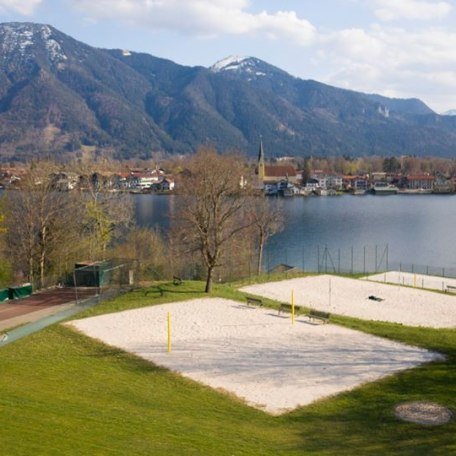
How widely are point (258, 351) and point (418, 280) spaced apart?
25.5 metres

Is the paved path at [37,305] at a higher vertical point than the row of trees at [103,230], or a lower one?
lower

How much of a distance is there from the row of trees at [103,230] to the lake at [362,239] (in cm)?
1034

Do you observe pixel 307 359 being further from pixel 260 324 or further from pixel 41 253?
pixel 41 253

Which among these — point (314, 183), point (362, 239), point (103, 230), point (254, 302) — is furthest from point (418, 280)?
point (314, 183)

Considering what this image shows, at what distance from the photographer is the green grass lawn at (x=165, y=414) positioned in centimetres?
1070

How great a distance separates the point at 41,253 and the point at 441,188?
155 meters

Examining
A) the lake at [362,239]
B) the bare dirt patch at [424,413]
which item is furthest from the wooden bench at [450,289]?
the bare dirt patch at [424,413]

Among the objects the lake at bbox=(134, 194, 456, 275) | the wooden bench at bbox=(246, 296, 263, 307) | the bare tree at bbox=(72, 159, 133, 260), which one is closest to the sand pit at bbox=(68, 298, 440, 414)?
the wooden bench at bbox=(246, 296, 263, 307)

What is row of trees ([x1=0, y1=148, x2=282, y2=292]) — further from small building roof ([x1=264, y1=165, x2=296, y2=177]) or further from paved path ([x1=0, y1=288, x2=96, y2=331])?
small building roof ([x1=264, y1=165, x2=296, y2=177])

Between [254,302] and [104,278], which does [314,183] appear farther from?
[254,302]

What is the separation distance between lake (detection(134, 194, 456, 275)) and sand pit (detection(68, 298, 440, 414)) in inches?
983

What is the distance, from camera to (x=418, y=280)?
4141 centimetres

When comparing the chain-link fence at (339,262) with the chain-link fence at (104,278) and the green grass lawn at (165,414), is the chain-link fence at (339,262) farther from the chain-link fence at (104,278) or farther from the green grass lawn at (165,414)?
the green grass lawn at (165,414)

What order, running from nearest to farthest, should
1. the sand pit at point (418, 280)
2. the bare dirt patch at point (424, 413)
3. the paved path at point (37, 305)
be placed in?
the bare dirt patch at point (424, 413) < the paved path at point (37, 305) < the sand pit at point (418, 280)
